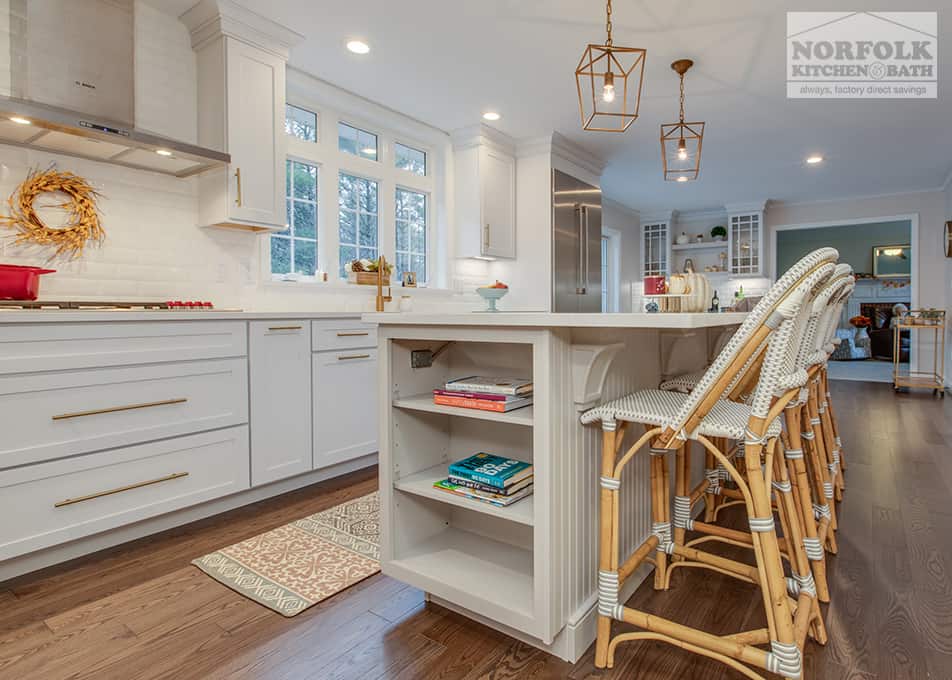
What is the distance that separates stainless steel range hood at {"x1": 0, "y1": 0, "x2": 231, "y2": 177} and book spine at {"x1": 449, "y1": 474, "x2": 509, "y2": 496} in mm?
2035

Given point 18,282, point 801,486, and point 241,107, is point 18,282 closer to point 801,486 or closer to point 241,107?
point 241,107

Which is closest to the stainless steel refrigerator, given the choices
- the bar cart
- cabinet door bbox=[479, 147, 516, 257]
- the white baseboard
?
cabinet door bbox=[479, 147, 516, 257]

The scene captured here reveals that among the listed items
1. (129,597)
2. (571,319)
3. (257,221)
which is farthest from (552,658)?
(257,221)

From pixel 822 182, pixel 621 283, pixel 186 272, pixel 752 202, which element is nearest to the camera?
pixel 186 272

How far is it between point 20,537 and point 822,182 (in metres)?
7.82

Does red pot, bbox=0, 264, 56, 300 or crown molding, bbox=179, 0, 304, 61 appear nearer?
red pot, bbox=0, 264, 56, 300

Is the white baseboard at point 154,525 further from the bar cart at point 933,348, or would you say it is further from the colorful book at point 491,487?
the bar cart at point 933,348

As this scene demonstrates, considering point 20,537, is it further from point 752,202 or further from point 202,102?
point 752,202

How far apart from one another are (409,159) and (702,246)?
536cm

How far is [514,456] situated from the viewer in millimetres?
1748

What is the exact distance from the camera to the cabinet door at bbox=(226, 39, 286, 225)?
281 cm

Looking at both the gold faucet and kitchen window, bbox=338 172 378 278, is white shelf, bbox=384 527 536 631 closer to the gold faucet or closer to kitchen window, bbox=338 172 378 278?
the gold faucet

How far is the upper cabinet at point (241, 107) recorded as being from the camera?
9.12 feet

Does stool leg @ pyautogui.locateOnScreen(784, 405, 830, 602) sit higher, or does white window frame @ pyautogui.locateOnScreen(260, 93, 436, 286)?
white window frame @ pyautogui.locateOnScreen(260, 93, 436, 286)
